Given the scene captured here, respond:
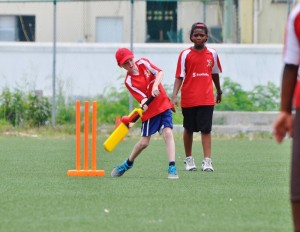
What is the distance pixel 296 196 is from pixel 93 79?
68.3 feet

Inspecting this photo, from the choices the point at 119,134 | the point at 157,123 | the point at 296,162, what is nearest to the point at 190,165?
the point at 157,123

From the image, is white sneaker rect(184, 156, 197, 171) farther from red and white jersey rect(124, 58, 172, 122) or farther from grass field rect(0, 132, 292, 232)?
red and white jersey rect(124, 58, 172, 122)

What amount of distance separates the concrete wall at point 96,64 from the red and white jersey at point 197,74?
12053mm

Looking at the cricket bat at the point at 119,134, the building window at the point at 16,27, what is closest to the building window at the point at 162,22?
the building window at the point at 16,27

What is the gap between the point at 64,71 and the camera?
27.1 meters

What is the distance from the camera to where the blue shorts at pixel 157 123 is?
1330cm

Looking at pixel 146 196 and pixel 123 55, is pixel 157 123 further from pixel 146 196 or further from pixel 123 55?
pixel 146 196

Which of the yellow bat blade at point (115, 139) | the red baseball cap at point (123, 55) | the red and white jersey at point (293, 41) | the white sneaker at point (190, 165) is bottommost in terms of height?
the white sneaker at point (190, 165)

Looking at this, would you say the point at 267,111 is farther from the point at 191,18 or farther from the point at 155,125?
the point at 155,125

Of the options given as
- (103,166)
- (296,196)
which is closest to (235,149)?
(103,166)

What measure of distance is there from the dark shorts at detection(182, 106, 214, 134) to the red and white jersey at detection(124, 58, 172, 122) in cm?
146

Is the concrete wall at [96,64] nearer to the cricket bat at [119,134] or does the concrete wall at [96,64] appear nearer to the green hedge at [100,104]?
the green hedge at [100,104]

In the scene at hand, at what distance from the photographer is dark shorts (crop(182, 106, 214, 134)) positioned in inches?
580

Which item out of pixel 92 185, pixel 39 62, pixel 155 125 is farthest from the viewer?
pixel 39 62
